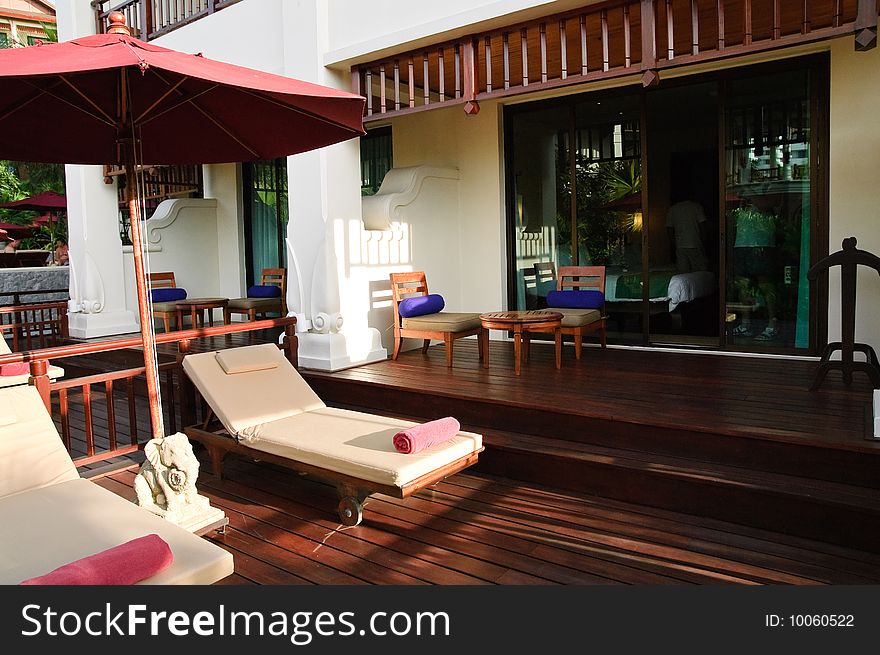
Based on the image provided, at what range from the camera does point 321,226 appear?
612 cm

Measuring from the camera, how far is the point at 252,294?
28.2 feet

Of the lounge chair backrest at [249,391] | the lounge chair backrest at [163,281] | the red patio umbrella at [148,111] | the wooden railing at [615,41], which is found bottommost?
the lounge chair backrest at [249,391]

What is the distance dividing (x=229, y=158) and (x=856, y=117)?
4831 mm

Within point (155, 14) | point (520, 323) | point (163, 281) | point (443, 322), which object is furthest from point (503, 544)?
point (155, 14)

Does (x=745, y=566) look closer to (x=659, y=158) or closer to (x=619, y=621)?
(x=619, y=621)

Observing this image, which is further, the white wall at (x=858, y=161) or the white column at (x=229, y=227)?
the white column at (x=229, y=227)

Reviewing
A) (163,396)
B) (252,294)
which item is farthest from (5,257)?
(163,396)

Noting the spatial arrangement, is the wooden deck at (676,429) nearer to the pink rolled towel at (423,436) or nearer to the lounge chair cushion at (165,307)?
the pink rolled towel at (423,436)

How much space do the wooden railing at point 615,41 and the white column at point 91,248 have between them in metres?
4.08

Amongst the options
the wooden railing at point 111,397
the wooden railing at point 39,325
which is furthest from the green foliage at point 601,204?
the wooden railing at point 39,325

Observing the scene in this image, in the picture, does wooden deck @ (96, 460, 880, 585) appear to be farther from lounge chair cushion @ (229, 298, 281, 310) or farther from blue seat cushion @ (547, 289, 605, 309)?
lounge chair cushion @ (229, 298, 281, 310)

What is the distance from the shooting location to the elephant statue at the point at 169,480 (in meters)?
3.21

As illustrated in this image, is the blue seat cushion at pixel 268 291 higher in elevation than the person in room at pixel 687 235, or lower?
lower

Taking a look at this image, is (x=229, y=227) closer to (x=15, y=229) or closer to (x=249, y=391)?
(x=15, y=229)
